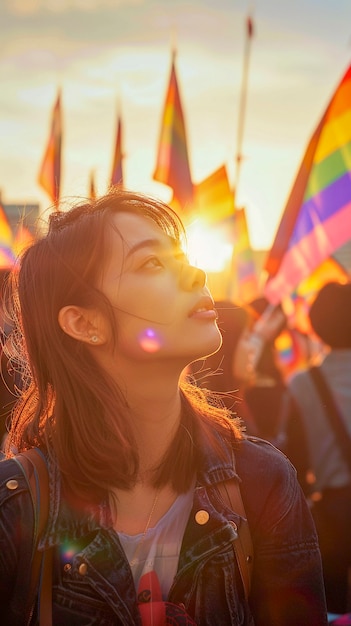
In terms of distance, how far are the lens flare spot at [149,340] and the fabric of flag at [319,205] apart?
12.2ft

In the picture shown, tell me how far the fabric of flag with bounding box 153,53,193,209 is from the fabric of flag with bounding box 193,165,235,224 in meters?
0.30

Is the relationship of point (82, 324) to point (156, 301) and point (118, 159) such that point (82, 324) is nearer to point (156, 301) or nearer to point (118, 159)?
point (156, 301)

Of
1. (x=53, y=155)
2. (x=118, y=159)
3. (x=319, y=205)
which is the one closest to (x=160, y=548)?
(x=319, y=205)

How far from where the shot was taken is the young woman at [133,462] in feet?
6.51

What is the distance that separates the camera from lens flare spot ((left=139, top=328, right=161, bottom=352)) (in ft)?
6.81

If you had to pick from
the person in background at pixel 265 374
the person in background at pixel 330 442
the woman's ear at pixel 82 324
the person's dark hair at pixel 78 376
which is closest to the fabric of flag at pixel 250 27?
the person in background at pixel 265 374

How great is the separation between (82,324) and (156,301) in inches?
9.0

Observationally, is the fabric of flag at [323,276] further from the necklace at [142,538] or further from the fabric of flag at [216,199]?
the necklace at [142,538]

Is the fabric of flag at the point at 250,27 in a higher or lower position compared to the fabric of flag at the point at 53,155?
higher

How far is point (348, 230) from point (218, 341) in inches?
147

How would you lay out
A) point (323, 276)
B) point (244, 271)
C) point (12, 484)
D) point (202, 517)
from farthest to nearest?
point (244, 271)
point (323, 276)
point (202, 517)
point (12, 484)

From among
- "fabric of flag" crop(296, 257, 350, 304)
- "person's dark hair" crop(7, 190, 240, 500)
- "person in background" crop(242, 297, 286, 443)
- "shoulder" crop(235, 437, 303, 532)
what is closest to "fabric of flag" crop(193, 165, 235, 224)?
"fabric of flag" crop(296, 257, 350, 304)

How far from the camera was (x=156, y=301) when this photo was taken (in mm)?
2086

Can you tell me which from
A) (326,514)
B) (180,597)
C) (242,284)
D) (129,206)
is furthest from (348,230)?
(242,284)
